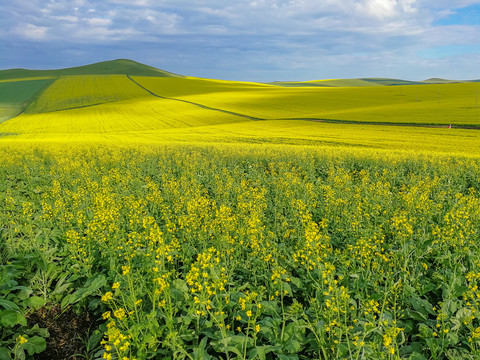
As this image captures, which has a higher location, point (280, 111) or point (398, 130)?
point (280, 111)

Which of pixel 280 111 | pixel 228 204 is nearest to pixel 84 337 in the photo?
pixel 228 204

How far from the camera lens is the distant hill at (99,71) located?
127m

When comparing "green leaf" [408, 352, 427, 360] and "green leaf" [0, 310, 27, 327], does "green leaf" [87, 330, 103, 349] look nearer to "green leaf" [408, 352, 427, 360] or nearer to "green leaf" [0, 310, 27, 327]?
"green leaf" [0, 310, 27, 327]

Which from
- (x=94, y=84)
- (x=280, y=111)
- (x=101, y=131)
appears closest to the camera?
(x=101, y=131)

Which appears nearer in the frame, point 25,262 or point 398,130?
point 25,262

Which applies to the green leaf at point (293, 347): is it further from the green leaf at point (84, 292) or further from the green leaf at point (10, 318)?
the green leaf at point (10, 318)

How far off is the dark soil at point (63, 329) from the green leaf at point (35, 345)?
11.4 inches

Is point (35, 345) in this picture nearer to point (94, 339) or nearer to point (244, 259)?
point (94, 339)

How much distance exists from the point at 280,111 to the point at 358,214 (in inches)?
1927

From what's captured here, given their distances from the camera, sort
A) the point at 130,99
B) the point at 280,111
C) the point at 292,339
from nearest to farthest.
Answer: the point at 292,339
the point at 280,111
the point at 130,99

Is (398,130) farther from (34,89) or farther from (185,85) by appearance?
(34,89)

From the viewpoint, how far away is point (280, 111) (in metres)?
53.5

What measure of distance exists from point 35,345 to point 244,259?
3369 millimetres

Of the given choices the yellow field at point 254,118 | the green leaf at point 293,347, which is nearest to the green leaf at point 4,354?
the green leaf at point 293,347
